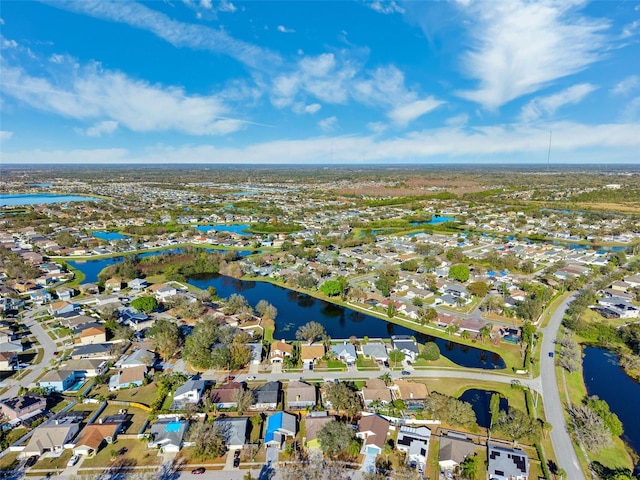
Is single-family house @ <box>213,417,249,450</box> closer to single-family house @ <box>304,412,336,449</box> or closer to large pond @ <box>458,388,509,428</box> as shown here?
single-family house @ <box>304,412,336,449</box>

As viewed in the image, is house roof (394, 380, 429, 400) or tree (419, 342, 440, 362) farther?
tree (419, 342, 440, 362)

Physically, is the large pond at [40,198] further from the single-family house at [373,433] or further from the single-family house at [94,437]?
the single-family house at [373,433]

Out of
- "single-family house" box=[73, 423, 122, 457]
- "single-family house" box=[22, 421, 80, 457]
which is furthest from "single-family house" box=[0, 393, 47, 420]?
"single-family house" box=[73, 423, 122, 457]

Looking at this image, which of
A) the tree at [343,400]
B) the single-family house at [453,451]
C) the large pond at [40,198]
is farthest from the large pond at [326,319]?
the large pond at [40,198]

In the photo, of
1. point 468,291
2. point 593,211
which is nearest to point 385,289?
point 468,291

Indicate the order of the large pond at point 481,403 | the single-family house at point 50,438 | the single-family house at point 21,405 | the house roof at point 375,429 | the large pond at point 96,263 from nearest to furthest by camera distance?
the single-family house at point 50,438
the house roof at point 375,429
the single-family house at point 21,405
the large pond at point 481,403
the large pond at point 96,263
